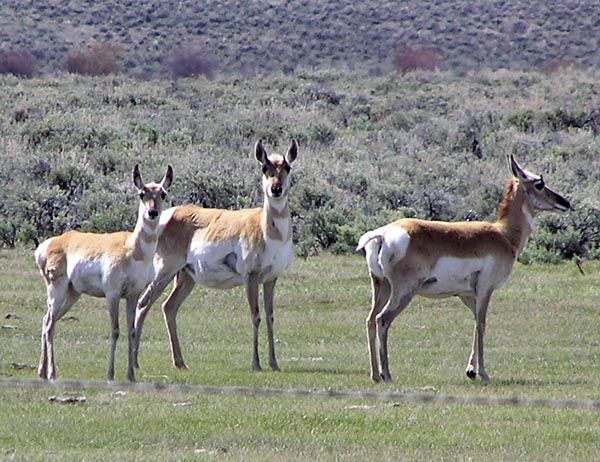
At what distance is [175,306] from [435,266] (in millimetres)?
3259

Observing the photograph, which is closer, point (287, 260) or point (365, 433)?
point (365, 433)

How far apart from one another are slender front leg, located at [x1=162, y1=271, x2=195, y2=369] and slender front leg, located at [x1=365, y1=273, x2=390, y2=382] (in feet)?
6.72

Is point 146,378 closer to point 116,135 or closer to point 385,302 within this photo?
point 385,302

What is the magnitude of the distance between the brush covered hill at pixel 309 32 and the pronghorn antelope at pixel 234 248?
48959 millimetres

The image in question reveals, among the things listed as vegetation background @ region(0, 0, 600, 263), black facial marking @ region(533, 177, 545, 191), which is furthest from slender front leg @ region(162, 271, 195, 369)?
vegetation background @ region(0, 0, 600, 263)

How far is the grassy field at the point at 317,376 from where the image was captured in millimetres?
9758

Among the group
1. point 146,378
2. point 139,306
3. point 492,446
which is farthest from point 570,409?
point 139,306

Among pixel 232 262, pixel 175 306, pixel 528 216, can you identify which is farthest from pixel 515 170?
pixel 175 306

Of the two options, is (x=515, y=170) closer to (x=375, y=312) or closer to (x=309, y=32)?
(x=375, y=312)

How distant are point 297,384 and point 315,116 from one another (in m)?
33.6

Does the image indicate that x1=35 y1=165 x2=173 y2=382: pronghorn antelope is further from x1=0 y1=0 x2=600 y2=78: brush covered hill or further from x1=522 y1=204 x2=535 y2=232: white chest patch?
x1=0 y1=0 x2=600 y2=78: brush covered hill

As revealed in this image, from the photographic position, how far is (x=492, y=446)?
32.2 feet

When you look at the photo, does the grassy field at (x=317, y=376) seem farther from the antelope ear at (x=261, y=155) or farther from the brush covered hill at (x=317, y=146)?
the brush covered hill at (x=317, y=146)

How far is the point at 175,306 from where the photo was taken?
1570 cm
